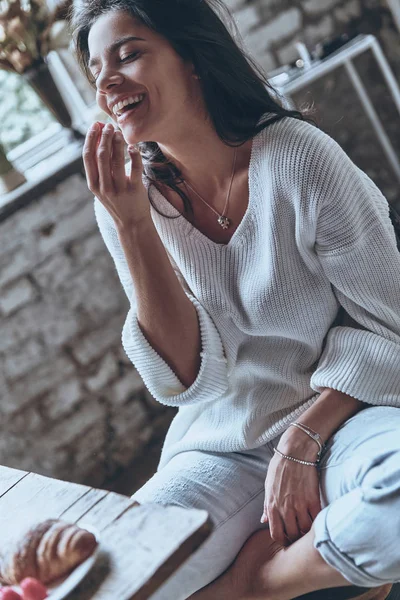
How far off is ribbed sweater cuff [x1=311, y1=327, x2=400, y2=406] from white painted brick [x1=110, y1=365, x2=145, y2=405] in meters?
1.55

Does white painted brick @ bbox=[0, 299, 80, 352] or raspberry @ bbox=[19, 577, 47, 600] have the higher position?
raspberry @ bbox=[19, 577, 47, 600]

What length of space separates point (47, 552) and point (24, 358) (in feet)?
5.66

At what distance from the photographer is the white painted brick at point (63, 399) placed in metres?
2.65

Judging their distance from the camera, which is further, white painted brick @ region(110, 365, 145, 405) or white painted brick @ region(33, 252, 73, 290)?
white painted brick @ region(110, 365, 145, 405)

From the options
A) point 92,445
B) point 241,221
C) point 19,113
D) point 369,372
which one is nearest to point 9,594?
point 369,372

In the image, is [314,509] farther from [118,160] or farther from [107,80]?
[107,80]

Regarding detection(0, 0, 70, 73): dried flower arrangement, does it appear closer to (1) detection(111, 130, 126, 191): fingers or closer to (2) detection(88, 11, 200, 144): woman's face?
(2) detection(88, 11, 200, 144): woman's face

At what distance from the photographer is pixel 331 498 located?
123 cm

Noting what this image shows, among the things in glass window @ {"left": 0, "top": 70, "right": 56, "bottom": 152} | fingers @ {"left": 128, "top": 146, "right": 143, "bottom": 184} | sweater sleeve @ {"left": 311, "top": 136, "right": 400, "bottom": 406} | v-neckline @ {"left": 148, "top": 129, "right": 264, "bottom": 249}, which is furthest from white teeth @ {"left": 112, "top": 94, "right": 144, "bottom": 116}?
glass window @ {"left": 0, "top": 70, "right": 56, "bottom": 152}

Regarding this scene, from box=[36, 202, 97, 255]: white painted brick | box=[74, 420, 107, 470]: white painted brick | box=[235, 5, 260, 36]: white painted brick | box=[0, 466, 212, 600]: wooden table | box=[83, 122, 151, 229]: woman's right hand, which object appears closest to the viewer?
box=[0, 466, 212, 600]: wooden table

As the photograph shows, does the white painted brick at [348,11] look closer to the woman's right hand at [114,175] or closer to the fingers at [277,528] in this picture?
the woman's right hand at [114,175]

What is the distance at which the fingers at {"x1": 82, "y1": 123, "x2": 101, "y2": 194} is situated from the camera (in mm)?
1355

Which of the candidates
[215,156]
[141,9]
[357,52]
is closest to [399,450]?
[215,156]

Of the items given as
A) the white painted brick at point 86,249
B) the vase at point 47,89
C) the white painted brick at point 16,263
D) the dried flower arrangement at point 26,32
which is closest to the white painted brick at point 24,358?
the white painted brick at point 16,263
